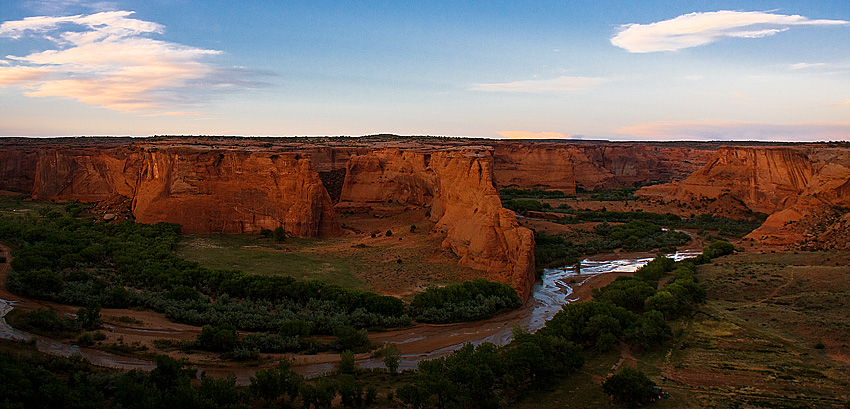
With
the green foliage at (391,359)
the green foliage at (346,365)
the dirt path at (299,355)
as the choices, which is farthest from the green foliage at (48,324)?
the green foliage at (391,359)

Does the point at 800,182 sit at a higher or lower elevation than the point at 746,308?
higher

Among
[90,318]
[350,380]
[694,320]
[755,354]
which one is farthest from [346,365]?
[694,320]

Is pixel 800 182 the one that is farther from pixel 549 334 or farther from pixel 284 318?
pixel 284 318

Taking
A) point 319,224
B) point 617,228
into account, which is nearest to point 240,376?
point 319,224

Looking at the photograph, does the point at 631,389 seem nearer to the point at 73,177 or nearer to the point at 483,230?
the point at 483,230

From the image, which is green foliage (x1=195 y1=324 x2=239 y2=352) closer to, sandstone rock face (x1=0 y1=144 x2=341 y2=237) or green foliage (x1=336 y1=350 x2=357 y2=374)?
green foliage (x1=336 y1=350 x2=357 y2=374)

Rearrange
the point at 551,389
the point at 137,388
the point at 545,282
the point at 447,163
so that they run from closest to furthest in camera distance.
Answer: the point at 137,388 → the point at 551,389 → the point at 545,282 → the point at 447,163

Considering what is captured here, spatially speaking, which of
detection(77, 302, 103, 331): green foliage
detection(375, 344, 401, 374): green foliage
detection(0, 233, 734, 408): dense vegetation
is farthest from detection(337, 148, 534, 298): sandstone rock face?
detection(77, 302, 103, 331): green foliage

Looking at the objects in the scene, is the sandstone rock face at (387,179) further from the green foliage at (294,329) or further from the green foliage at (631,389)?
the green foliage at (631,389)
